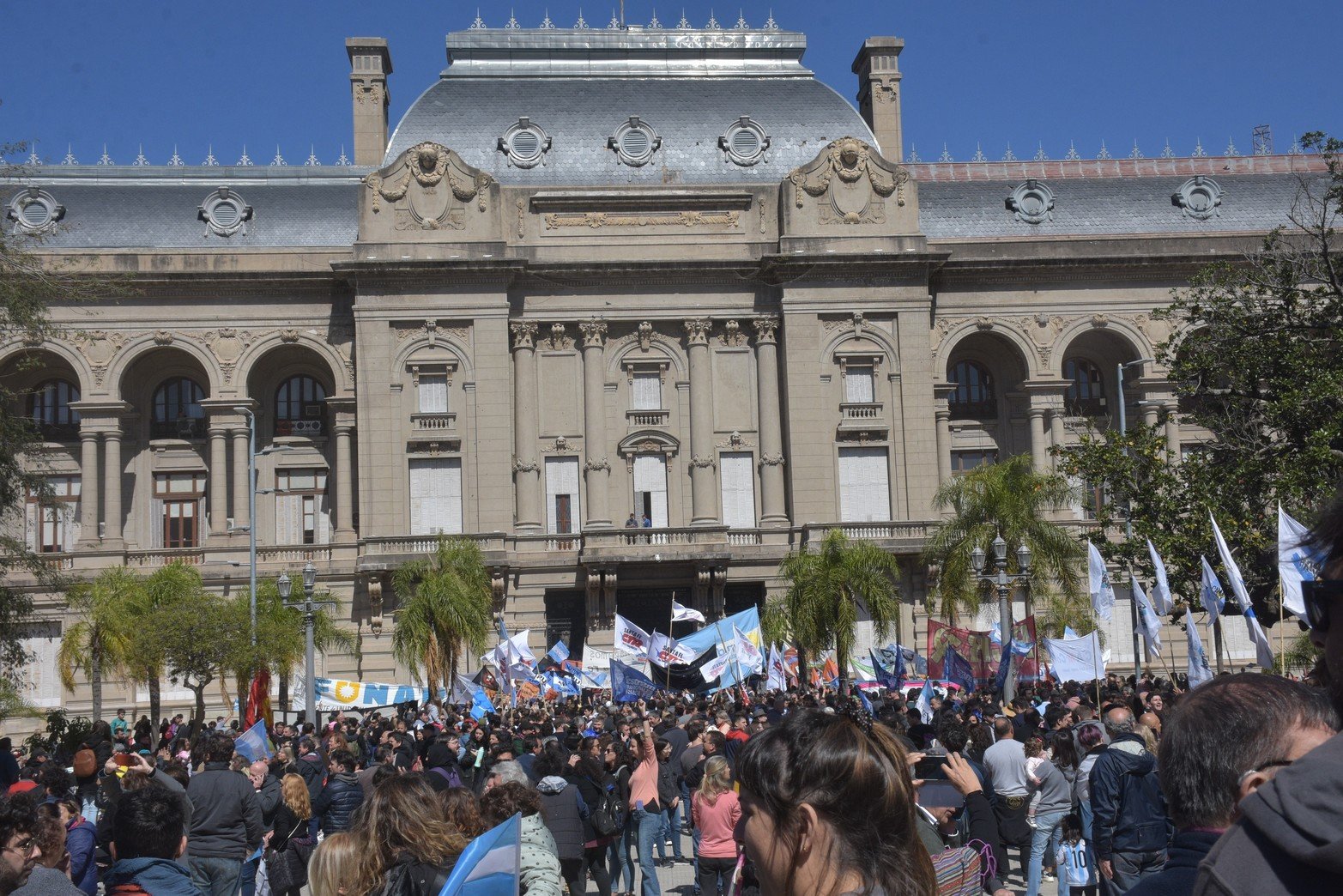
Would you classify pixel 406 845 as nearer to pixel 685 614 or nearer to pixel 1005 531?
pixel 685 614

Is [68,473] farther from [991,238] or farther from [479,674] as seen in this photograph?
[991,238]

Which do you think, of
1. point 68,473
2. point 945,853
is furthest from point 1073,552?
point 945,853

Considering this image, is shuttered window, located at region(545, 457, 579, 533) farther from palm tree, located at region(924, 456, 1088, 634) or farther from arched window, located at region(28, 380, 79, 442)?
arched window, located at region(28, 380, 79, 442)

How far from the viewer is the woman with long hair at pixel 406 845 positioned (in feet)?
23.1

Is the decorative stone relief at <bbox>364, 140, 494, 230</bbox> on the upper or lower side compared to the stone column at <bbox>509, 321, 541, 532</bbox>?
upper

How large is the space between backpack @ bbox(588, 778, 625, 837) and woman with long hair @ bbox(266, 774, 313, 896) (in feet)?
9.01

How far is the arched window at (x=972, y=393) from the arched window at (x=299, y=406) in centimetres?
2344

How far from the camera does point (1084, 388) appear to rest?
198 ft

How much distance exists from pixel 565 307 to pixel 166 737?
79.1 ft

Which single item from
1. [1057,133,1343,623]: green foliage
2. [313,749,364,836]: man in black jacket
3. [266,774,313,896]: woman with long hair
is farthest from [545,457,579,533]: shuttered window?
[313,749,364,836]: man in black jacket

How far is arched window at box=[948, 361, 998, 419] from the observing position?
5950 centimetres

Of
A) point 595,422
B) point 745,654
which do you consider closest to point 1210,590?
point 745,654

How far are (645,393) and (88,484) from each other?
19445 millimetres

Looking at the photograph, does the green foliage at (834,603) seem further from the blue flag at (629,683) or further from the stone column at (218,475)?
the stone column at (218,475)
